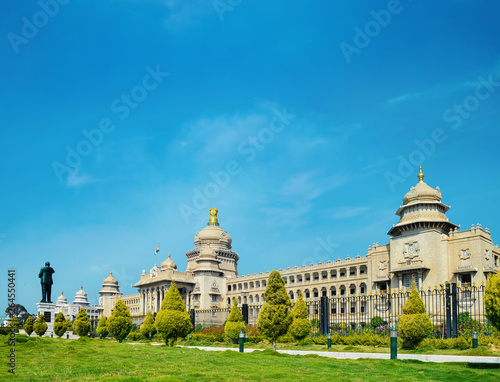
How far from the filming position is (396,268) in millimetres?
51312

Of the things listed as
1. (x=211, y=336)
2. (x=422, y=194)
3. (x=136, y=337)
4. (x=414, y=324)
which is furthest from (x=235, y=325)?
(x=422, y=194)

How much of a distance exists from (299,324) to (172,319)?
7009mm

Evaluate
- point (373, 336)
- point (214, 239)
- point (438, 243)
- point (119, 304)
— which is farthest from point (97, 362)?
point (214, 239)

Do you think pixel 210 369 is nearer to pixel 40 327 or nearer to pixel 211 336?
pixel 211 336

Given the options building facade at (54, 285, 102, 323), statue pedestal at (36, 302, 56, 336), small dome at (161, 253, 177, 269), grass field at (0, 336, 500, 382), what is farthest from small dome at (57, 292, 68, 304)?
grass field at (0, 336, 500, 382)

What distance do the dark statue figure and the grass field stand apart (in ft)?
89.6

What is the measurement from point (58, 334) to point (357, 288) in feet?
119

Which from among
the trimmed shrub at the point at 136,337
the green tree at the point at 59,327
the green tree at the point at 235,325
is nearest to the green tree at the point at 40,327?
the green tree at the point at 59,327

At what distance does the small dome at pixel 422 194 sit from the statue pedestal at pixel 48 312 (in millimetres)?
36776

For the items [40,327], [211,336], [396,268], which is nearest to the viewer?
[211,336]

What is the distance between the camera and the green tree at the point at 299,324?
28.1 metres

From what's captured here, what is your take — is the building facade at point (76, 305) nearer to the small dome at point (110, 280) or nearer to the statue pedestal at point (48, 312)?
the small dome at point (110, 280)

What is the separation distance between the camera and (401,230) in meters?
52.4

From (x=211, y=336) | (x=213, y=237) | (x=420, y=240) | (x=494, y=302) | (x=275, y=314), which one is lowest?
(x=211, y=336)
